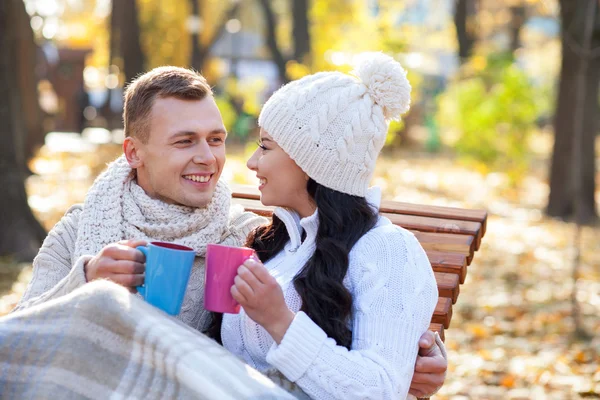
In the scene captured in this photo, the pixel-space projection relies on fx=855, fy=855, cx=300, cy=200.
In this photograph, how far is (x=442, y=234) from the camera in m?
3.60

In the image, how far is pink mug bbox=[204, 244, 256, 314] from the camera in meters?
2.24

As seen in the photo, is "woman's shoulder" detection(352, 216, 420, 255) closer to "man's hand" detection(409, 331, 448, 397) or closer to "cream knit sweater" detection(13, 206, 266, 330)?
"man's hand" detection(409, 331, 448, 397)

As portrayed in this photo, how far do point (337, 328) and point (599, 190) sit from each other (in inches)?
543

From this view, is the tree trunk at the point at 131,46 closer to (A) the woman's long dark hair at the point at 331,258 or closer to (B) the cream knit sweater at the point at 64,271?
(B) the cream knit sweater at the point at 64,271

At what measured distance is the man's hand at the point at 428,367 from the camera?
8.35ft

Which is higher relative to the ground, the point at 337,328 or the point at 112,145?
the point at 337,328

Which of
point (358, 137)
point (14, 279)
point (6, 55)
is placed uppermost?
point (358, 137)

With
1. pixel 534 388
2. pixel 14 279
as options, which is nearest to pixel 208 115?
pixel 534 388

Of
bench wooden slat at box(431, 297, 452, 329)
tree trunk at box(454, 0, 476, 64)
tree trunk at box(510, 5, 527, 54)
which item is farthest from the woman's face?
tree trunk at box(510, 5, 527, 54)

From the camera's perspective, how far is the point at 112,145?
896 inches

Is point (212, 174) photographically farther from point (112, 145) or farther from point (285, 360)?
point (112, 145)

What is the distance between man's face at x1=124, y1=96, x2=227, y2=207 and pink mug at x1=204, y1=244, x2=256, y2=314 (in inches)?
27.5

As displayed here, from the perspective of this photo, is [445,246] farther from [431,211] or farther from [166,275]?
[166,275]

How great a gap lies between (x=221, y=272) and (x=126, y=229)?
0.77 metres
